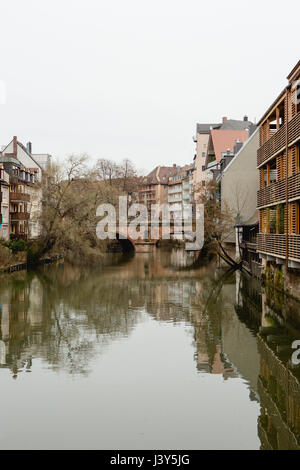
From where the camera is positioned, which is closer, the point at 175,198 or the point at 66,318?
the point at 66,318

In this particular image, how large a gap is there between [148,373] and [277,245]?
11.2 m

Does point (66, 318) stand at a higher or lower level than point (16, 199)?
lower

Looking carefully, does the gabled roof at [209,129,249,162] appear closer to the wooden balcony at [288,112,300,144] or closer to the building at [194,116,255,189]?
the building at [194,116,255,189]

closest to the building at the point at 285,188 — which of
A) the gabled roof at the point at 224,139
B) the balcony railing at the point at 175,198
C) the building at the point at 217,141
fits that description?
the building at the point at 217,141

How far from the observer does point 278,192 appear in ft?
73.0

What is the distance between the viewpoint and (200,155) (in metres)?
74.4

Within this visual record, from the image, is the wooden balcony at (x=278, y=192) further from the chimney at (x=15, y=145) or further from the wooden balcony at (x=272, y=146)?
the chimney at (x=15, y=145)

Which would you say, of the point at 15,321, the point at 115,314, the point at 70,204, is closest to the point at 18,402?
the point at 15,321

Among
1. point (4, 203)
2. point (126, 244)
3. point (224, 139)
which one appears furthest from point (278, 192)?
point (126, 244)

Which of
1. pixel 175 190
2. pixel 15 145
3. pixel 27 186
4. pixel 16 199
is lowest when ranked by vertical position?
pixel 16 199

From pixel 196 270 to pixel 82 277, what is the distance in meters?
8.66

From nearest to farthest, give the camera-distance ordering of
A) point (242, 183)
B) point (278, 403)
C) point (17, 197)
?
point (278, 403) → point (242, 183) → point (17, 197)

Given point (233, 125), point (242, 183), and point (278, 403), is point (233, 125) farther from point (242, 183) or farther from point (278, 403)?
point (278, 403)

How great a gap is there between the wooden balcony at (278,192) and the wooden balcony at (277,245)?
57.6 inches
